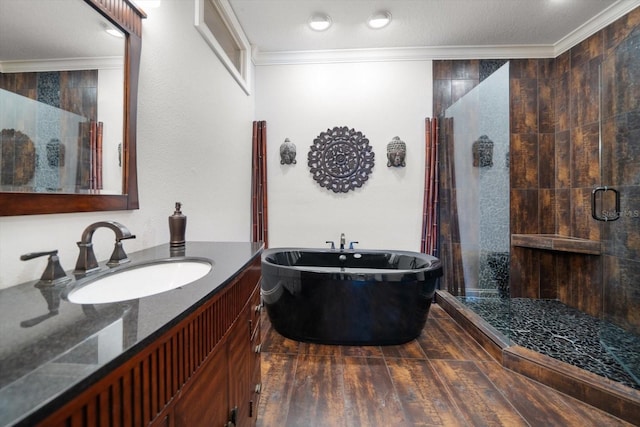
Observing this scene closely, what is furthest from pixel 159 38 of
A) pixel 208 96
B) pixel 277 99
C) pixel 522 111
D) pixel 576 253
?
pixel 576 253

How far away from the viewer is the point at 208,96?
2.02 m

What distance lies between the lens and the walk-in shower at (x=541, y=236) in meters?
2.05

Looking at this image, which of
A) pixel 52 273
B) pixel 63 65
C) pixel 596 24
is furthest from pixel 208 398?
pixel 596 24

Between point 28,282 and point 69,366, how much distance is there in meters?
0.65

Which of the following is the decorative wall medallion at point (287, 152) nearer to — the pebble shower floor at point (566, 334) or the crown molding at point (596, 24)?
the pebble shower floor at point (566, 334)

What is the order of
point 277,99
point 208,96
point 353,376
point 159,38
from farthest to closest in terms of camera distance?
point 277,99
point 208,96
point 353,376
point 159,38

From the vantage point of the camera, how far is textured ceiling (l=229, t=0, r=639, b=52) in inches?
94.5

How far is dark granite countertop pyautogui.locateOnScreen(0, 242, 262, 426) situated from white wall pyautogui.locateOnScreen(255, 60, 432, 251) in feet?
8.15

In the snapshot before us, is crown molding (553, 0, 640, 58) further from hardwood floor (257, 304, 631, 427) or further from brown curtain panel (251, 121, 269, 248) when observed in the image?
brown curtain panel (251, 121, 269, 248)

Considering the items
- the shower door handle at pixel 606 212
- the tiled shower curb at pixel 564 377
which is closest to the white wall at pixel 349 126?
the tiled shower curb at pixel 564 377

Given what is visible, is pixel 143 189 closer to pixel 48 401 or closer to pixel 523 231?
pixel 48 401

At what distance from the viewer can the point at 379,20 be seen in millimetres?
2572

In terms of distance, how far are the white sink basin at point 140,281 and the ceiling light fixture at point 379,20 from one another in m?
2.68

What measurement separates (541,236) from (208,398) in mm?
3496
